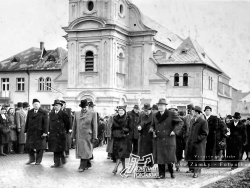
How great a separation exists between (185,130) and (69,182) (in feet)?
18.1

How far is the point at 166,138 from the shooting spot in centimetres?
1204

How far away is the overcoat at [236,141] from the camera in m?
16.7

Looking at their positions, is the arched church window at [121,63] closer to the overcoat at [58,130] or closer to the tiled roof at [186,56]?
the tiled roof at [186,56]

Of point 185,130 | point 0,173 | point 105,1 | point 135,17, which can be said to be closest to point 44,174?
point 0,173

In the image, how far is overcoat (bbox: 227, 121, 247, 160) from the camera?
1667 centimetres

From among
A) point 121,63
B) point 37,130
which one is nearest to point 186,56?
point 121,63

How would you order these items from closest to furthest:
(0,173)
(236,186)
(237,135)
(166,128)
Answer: (236,186)
(166,128)
(0,173)
(237,135)

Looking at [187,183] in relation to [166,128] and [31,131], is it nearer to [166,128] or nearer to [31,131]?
[166,128]

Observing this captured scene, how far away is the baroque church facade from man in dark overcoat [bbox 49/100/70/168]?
25975 millimetres

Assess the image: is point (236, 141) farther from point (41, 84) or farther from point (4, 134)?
point (41, 84)

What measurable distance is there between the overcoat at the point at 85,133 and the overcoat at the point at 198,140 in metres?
2.85

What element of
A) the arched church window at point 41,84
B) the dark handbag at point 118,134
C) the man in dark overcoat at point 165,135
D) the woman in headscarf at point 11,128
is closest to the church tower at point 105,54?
the arched church window at point 41,84

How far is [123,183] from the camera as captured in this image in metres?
11.2

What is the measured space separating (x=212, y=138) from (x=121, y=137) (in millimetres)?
3307
